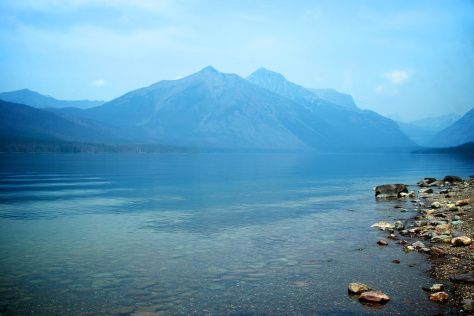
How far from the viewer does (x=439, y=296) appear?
59.8ft

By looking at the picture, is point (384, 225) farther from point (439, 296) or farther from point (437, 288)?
point (439, 296)

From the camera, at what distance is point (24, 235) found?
34.3 metres

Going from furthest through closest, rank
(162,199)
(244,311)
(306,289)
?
(162,199) < (306,289) < (244,311)

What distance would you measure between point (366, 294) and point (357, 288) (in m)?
0.75

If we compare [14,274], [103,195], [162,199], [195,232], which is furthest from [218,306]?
[103,195]

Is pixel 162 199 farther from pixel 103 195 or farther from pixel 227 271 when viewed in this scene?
pixel 227 271

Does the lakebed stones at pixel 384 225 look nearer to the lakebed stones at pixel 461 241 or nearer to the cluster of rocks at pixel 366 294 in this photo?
the lakebed stones at pixel 461 241

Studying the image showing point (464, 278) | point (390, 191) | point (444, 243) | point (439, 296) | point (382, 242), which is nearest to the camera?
point (439, 296)

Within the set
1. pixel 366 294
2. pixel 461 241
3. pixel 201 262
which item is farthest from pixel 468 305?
pixel 201 262

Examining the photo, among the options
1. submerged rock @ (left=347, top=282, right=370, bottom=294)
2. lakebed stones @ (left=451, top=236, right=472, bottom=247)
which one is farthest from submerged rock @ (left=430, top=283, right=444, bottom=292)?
lakebed stones @ (left=451, top=236, right=472, bottom=247)

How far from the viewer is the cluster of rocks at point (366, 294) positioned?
18391 mm

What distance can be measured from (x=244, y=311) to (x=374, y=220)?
1073 inches

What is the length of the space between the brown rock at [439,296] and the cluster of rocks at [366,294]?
2.02 metres

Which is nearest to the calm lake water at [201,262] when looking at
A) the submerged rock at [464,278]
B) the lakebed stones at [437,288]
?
the lakebed stones at [437,288]
